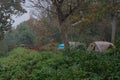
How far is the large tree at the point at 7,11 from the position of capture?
17.7 meters

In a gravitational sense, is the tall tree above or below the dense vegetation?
above

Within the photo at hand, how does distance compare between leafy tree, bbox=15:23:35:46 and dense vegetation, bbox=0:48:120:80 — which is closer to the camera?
dense vegetation, bbox=0:48:120:80

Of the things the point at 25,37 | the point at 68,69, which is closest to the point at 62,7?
the point at 68,69

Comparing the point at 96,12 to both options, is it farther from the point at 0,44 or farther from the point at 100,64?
the point at 100,64

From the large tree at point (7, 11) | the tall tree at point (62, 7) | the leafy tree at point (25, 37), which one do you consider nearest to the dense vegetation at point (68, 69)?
the tall tree at point (62, 7)

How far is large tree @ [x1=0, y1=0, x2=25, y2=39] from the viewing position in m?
17.7

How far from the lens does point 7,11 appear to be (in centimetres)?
1814

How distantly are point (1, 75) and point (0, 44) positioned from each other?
9936mm

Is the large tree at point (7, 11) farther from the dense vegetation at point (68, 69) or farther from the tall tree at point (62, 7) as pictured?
the dense vegetation at point (68, 69)

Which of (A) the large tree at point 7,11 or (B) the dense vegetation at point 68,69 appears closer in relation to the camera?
(B) the dense vegetation at point 68,69

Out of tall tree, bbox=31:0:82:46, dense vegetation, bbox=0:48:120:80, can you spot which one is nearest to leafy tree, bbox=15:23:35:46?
tall tree, bbox=31:0:82:46

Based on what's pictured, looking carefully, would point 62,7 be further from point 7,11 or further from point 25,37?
point 25,37

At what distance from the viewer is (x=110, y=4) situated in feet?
47.0

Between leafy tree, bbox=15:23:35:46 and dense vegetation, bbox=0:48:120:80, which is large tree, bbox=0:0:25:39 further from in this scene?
dense vegetation, bbox=0:48:120:80
